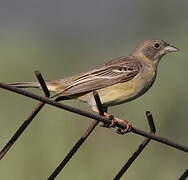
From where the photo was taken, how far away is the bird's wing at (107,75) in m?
5.64

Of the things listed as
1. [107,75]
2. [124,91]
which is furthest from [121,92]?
[107,75]

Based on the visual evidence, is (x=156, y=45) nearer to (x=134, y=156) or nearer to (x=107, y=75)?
(x=107, y=75)

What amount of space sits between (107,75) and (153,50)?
1.42m

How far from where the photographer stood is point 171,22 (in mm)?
12734

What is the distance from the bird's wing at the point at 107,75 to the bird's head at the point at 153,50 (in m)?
0.44

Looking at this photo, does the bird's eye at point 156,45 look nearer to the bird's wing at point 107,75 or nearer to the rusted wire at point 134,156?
the bird's wing at point 107,75

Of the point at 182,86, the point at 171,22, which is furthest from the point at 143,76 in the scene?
the point at 171,22

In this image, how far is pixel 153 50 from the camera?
7.47 meters

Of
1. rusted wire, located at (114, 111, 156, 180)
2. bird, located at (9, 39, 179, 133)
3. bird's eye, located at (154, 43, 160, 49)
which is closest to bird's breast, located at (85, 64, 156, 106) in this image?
bird, located at (9, 39, 179, 133)

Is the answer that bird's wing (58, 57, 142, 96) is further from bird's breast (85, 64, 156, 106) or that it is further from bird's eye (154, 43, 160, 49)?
bird's eye (154, 43, 160, 49)

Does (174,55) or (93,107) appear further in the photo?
(174,55)

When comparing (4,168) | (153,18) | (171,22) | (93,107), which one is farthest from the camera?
(153,18)

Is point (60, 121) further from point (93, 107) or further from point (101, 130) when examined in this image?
point (93, 107)

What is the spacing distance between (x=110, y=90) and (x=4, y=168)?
1.59 metres
